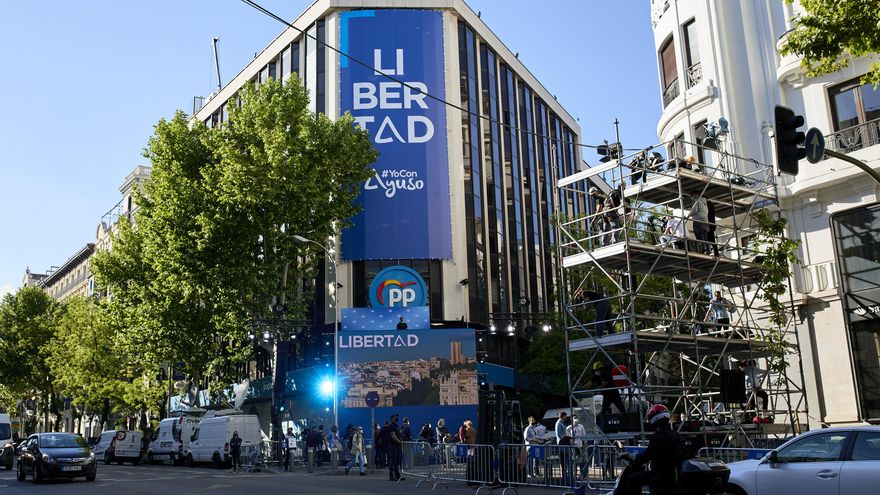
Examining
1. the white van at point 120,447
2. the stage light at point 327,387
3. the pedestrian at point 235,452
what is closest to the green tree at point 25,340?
the white van at point 120,447

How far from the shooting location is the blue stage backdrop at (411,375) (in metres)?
33.0

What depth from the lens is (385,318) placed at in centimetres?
3425

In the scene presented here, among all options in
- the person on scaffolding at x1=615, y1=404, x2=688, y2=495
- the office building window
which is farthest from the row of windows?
the person on scaffolding at x1=615, y1=404, x2=688, y2=495

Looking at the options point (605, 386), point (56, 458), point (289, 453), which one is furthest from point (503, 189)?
point (605, 386)

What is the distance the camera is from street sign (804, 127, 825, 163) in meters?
11.0

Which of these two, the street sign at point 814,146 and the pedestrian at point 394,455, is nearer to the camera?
the street sign at point 814,146

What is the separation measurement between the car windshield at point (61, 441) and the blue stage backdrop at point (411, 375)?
13.0 metres

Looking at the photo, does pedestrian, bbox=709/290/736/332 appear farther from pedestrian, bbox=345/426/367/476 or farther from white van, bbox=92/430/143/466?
white van, bbox=92/430/143/466

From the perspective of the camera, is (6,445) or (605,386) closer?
(605,386)

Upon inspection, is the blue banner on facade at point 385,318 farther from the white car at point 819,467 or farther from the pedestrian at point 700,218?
the white car at point 819,467

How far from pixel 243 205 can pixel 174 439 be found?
10523 millimetres

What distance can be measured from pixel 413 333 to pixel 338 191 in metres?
7.19

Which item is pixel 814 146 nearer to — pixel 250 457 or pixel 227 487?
pixel 227 487

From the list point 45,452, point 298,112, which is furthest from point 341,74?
point 45,452
